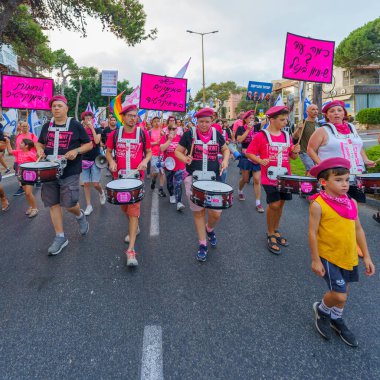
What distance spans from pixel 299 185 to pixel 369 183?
2.63 ft

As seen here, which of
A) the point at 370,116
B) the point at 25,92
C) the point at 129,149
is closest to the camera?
the point at 129,149

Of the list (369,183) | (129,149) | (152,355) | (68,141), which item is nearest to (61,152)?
(68,141)

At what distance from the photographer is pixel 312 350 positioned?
2.15 m

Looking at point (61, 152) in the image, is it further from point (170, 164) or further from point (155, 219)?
point (170, 164)

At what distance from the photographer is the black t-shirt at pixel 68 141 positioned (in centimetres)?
386

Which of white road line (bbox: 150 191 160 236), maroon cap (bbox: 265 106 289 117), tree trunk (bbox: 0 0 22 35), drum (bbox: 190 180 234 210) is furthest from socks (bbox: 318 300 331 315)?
tree trunk (bbox: 0 0 22 35)

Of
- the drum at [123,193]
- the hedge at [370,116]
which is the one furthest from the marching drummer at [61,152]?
the hedge at [370,116]

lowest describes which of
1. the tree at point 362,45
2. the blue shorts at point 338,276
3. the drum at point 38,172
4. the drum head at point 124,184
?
the blue shorts at point 338,276

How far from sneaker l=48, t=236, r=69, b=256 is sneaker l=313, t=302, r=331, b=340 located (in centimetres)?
322

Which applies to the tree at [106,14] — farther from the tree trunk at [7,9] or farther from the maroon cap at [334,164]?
the maroon cap at [334,164]

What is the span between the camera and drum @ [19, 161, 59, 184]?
3.47m

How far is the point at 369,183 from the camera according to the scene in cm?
336

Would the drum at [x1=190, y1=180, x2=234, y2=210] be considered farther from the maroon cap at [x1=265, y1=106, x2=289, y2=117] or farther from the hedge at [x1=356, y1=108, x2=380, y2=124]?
the hedge at [x1=356, y1=108, x2=380, y2=124]

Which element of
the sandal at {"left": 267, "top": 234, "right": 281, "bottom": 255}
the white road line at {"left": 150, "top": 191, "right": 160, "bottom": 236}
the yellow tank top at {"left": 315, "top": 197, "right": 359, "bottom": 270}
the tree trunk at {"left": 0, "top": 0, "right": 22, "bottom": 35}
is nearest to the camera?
the yellow tank top at {"left": 315, "top": 197, "right": 359, "bottom": 270}
